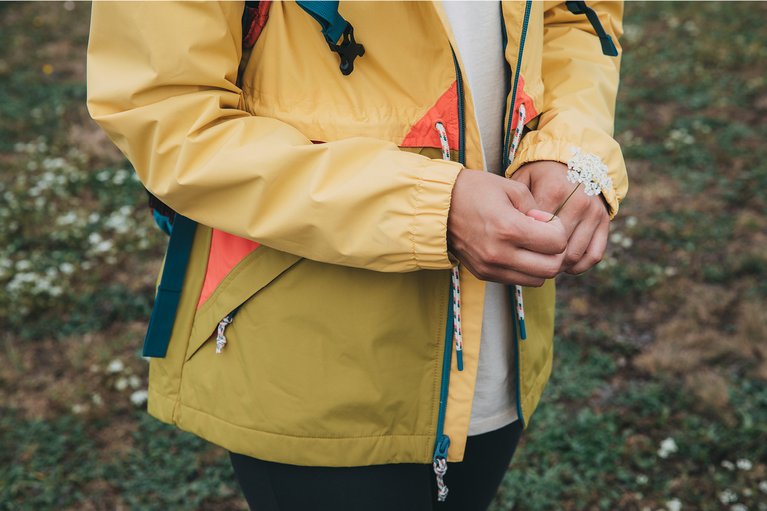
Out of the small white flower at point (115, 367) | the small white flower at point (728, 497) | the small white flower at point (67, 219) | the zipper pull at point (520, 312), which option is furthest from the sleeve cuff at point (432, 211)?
the small white flower at point (67, 219)

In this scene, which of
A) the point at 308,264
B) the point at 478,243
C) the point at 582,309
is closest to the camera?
the point at 478,243

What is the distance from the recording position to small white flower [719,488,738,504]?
2760 millimetres

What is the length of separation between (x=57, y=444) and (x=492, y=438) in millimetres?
2270

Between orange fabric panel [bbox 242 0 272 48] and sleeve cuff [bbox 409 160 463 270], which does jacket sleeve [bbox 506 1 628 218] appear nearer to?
sleeve cuff [bbox 409 160 463 270]

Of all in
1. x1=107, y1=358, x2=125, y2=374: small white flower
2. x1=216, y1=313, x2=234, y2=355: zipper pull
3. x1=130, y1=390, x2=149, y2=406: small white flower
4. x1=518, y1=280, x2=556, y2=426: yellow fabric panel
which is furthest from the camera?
x1=107, y1=358, x2=125, y2=374: small white flower

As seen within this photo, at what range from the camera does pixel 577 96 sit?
1569mm

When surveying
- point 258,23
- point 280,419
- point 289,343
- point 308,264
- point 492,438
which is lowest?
point 492,438

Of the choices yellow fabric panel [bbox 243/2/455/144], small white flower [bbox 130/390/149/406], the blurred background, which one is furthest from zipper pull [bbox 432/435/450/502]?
small white flower [bbox 130/390/149/406]

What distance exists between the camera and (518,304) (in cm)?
150

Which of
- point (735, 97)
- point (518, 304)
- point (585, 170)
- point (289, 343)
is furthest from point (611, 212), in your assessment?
point (735, 97)

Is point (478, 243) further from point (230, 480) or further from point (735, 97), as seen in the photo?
point (735, 97)

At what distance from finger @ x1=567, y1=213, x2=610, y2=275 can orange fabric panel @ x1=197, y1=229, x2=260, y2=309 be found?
0.58m

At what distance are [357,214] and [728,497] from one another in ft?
7.42

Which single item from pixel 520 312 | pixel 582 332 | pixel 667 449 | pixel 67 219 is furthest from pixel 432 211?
pixel 67 219
